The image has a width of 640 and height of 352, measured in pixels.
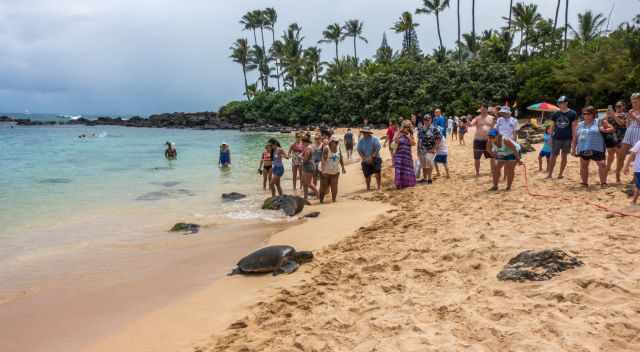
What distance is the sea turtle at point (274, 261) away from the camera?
497 cm

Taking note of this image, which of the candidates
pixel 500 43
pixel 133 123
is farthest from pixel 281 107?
pixel 133 123

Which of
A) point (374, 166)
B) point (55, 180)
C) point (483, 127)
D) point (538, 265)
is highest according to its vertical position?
point (483, 127)

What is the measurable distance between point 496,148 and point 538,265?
4.04 m

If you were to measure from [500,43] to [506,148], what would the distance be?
124 ft

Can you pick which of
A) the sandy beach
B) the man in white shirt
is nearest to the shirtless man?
the man in white shirt

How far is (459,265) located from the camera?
14.1ft

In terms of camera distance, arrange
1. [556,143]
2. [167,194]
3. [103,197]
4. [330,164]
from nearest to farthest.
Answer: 1. [556,143]
2. [330,164]
3. [103,197]
4. [167,194]

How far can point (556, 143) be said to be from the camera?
7.82m

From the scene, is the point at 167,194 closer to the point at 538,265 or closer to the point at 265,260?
the point at 265,260

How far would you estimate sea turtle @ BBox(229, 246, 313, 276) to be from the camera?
16.3 ft

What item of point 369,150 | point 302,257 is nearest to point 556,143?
point 369,150

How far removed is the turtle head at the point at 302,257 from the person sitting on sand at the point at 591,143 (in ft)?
15.9

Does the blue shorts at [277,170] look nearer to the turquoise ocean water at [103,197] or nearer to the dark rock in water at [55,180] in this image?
the turquoise ocean water at [103,197]

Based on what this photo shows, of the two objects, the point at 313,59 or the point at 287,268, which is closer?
the point at 287,268
